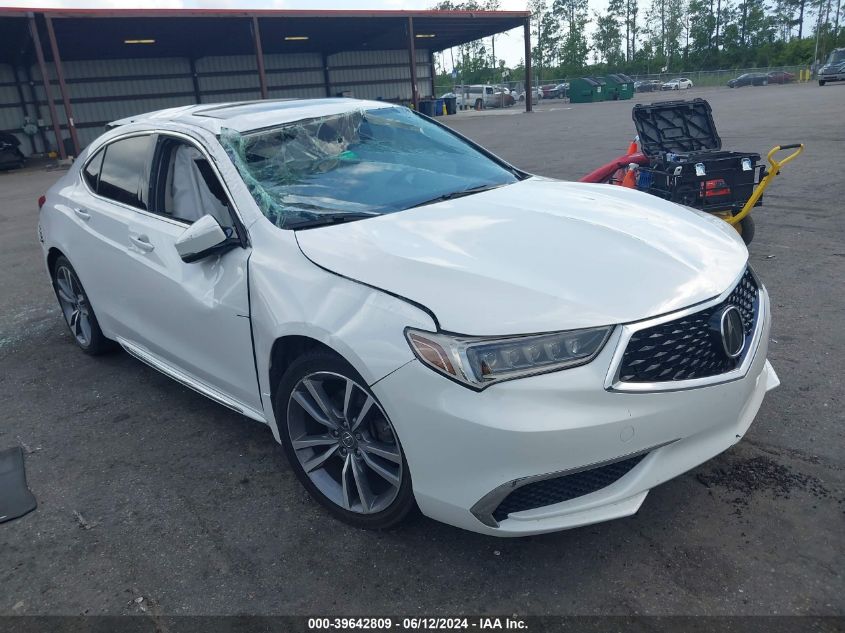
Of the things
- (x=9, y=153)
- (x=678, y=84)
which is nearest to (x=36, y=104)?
(x=9, y=153)

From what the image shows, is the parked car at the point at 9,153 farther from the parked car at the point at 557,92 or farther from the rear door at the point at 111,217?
the parked car at the point at 557,92

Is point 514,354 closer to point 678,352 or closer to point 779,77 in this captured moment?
point 678,352

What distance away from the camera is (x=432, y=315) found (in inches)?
91.3

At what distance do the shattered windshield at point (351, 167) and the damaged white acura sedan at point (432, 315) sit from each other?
0.01 meters

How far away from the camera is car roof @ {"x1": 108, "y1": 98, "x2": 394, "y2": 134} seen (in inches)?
139

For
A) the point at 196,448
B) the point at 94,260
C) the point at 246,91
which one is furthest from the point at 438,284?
the point at 246,91

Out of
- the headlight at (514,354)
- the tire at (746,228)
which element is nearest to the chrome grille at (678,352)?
the headlight at (514,354)

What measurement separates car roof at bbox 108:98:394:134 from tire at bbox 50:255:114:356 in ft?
3.88

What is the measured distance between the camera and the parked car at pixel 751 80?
5388 cm

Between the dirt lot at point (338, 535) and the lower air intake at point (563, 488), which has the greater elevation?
the lower air intake at point (563, 488)

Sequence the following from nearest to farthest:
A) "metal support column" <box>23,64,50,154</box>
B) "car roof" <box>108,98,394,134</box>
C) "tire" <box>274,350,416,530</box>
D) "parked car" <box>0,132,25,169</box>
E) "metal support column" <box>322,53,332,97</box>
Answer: "tire" <box>274,350,416,530</box> < "car roof" <box>108,98,394,134</box> < "parked car" <box>0,132,25,169</box> < "metal support column" <box>23,64,50,154</box> < "metal support column" <box>322,53,332,97</box>

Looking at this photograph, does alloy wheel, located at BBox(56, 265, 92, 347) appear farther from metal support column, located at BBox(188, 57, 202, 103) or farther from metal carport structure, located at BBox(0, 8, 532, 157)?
metal support column, located at BBox(188, 57, 202, 103)

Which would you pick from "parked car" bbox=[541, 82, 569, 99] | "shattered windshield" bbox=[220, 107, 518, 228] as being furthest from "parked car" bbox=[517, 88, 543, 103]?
"shattered windshield" bbox=[220, 107, 518, 228]

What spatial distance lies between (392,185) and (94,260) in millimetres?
2055
